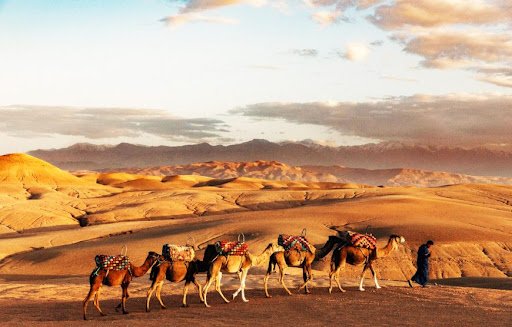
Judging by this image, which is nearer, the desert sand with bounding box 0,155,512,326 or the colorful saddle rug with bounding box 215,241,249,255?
the desert sand with bounding box 0,155,512,326

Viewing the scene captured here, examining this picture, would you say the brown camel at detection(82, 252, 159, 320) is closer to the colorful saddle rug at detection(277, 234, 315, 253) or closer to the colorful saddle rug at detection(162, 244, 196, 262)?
the colorful saddle rug at detection(162, 244, 196, 262)

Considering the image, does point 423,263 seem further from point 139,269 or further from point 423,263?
point 139,269

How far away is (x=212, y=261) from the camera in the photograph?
57.9 feet

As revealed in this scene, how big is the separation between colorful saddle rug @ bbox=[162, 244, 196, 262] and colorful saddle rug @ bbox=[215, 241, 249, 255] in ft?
2.57

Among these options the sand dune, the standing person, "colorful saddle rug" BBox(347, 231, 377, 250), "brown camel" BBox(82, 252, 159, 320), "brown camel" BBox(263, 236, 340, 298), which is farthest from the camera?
the sand dune

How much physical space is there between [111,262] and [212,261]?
278 centimetres

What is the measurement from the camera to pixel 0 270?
35312mm

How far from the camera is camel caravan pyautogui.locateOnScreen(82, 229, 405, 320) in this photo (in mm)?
16750

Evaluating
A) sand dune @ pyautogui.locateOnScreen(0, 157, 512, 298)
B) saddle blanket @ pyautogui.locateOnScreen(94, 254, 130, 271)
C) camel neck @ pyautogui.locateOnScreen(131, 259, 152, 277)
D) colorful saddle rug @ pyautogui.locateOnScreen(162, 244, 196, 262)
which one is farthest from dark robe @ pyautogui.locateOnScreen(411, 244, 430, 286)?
saddle blanket @ pyautogui.locateOnScreen(94, 254, 130, 271)

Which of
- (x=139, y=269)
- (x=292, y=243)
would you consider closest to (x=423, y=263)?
(x=292, y=243)

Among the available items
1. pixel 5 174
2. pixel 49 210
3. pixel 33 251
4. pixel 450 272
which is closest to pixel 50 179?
pixel 5 174

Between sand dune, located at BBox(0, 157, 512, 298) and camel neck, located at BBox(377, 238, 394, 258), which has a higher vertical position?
camel neck, located at BBox(377, 238, 394, 258)

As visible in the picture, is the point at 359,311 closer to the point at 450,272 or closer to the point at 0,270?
the point at 450,272

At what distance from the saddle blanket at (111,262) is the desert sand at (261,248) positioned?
52.9 inches
